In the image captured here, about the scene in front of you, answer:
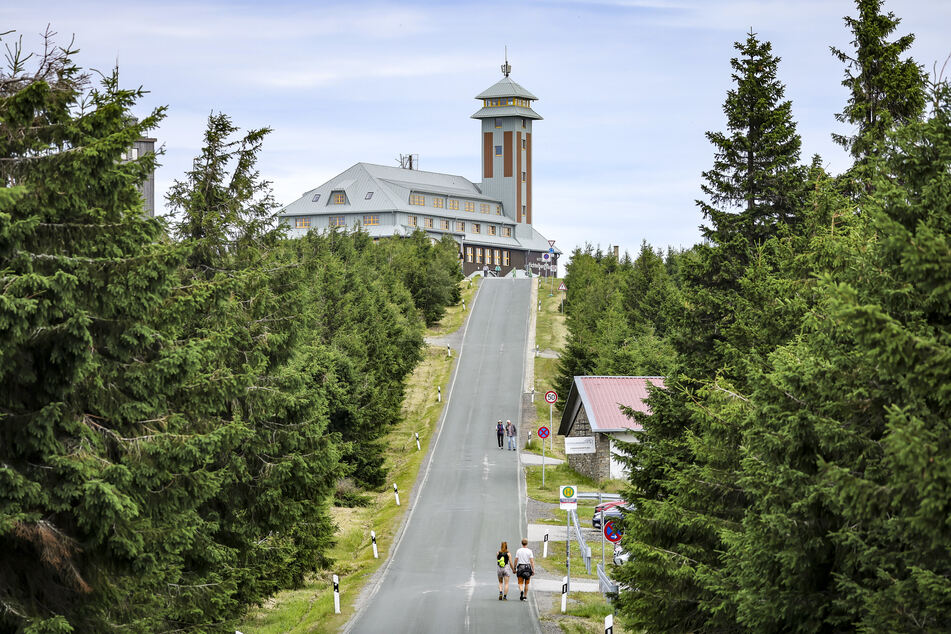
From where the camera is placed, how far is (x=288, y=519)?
22.0 meters

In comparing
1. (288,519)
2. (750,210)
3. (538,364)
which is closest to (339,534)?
(288,519)

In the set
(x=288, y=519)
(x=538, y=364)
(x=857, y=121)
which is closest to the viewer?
(x=288, y=519)

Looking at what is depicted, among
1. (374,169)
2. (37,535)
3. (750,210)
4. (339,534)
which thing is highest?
(374,169)

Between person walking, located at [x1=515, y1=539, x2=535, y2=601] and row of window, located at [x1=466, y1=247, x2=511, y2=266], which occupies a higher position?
row of window, located at [x1=466, y1=247, x2=511, y2=266]

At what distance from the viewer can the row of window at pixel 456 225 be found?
402ft

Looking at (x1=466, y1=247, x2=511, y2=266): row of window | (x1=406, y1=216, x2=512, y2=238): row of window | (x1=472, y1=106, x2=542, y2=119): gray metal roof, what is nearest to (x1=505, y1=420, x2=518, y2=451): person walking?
(x1=406, y1=216, x2=512, y2=238): row of window

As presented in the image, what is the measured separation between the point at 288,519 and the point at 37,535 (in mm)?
10788

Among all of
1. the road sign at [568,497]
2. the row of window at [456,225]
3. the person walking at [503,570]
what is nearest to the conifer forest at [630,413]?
the person walking at [503,570]

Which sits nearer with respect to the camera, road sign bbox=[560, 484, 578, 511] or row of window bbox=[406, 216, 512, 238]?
road sign bbox=[560, 484, 578, 511]

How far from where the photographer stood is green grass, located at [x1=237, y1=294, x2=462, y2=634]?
2482 cm

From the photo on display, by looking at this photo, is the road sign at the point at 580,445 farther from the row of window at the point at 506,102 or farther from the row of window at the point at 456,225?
the row of window at the point at 506,102

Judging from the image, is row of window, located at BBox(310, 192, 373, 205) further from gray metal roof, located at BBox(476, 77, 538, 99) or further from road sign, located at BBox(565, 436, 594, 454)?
road sign, located at BBox(565, 436, 594, 454)

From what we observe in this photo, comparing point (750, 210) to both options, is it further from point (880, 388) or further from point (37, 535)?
point (37, 535)

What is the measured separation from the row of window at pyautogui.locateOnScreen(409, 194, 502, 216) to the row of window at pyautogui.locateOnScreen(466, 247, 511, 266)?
5.04 meters
